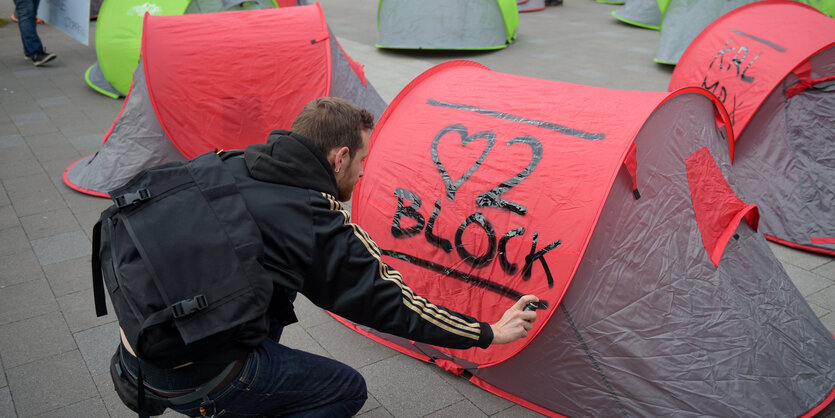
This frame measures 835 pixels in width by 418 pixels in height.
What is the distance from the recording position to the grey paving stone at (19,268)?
3.77 meters

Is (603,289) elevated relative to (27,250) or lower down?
elevated

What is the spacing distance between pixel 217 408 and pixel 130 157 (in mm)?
3500

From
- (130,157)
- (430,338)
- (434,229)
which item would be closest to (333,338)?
(434,229)

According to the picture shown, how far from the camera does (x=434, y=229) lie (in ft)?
9.21

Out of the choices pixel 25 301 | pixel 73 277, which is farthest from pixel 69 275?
pixel 25 301

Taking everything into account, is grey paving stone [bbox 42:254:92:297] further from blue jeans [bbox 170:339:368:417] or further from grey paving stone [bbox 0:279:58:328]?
blue jeans [bbox 170:339:368:417]

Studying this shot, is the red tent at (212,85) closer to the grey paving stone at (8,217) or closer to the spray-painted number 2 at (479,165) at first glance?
the grey paving stone at (8,217)

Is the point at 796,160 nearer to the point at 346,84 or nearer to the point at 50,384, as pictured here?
the point at 346,84

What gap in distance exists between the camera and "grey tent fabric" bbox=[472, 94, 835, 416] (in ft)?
8.25

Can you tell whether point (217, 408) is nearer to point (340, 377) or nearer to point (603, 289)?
point (340, 377)

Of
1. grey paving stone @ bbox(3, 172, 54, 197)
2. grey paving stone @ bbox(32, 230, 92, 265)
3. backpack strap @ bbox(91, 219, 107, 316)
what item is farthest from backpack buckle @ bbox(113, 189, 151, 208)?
grey paving stone @ bbox(3, 172, 54, 197)

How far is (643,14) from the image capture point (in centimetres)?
1130

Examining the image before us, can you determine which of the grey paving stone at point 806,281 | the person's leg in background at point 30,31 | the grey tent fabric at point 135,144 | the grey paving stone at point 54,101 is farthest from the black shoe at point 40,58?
the grey paving stone at point 806,281

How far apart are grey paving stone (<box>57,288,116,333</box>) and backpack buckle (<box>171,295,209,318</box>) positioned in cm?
205
